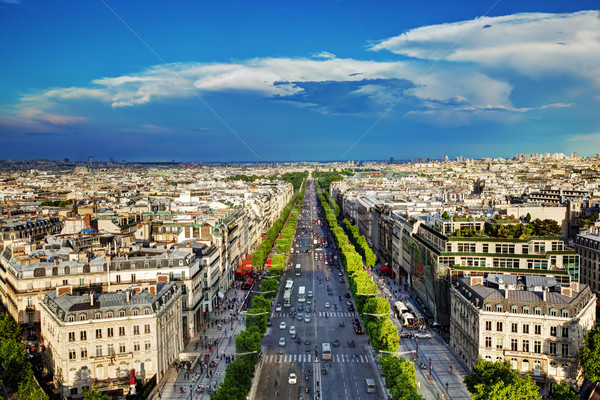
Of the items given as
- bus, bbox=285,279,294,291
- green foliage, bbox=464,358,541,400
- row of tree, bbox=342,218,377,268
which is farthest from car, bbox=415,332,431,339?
row of tree, bbox=342,218,377,268

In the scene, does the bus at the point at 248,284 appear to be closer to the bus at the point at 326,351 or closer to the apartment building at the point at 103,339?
the bus at the point at 326,351

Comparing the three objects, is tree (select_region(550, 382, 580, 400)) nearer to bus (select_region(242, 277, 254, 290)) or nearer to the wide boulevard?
the wide boulevard

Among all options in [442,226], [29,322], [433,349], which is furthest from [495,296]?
[29,322]

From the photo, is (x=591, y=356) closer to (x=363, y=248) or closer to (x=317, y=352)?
(x=317, y=352)

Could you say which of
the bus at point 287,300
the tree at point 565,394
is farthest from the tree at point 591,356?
the bus at point 287,300

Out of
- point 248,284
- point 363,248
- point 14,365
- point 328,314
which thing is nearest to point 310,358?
point 328,314
